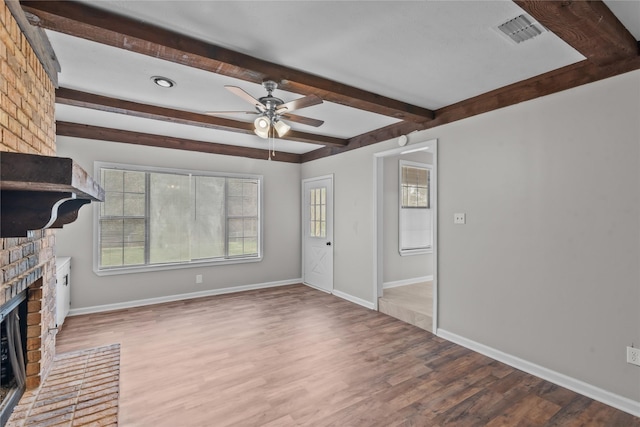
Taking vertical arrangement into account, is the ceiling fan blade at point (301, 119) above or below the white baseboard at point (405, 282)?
above

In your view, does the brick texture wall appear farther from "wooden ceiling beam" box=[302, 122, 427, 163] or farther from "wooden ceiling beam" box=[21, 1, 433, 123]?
"wooden ceiling beam" box=[302, 122, 427, 163]

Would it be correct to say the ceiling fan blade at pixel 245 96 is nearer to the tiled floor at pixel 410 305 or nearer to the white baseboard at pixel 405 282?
the tiled floor at pixel 410 305

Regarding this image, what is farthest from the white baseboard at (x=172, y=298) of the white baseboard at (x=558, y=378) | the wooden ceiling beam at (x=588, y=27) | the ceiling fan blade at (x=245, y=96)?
the wooden ceiling beam at (x=588, y=27)

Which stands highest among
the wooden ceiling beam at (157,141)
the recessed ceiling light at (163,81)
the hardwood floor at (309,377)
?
the recessed ceiling light at (163,81)

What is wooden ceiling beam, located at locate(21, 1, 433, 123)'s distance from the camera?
1786 mm

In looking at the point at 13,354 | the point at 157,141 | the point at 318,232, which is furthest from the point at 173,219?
the point at 13,354

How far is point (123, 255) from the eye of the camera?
4.57 m

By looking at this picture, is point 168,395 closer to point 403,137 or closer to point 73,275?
point 73,275

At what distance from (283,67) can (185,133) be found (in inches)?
105

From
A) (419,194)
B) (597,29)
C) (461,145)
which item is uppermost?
(597,29)

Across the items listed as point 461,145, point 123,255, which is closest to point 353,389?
point 461,145

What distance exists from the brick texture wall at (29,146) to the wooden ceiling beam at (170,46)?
0.22 meters

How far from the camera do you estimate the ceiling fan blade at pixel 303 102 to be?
2547mm

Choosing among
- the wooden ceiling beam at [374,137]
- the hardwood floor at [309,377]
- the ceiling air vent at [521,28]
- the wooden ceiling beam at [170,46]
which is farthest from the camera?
the wooden ceiling beam at [374,137]
